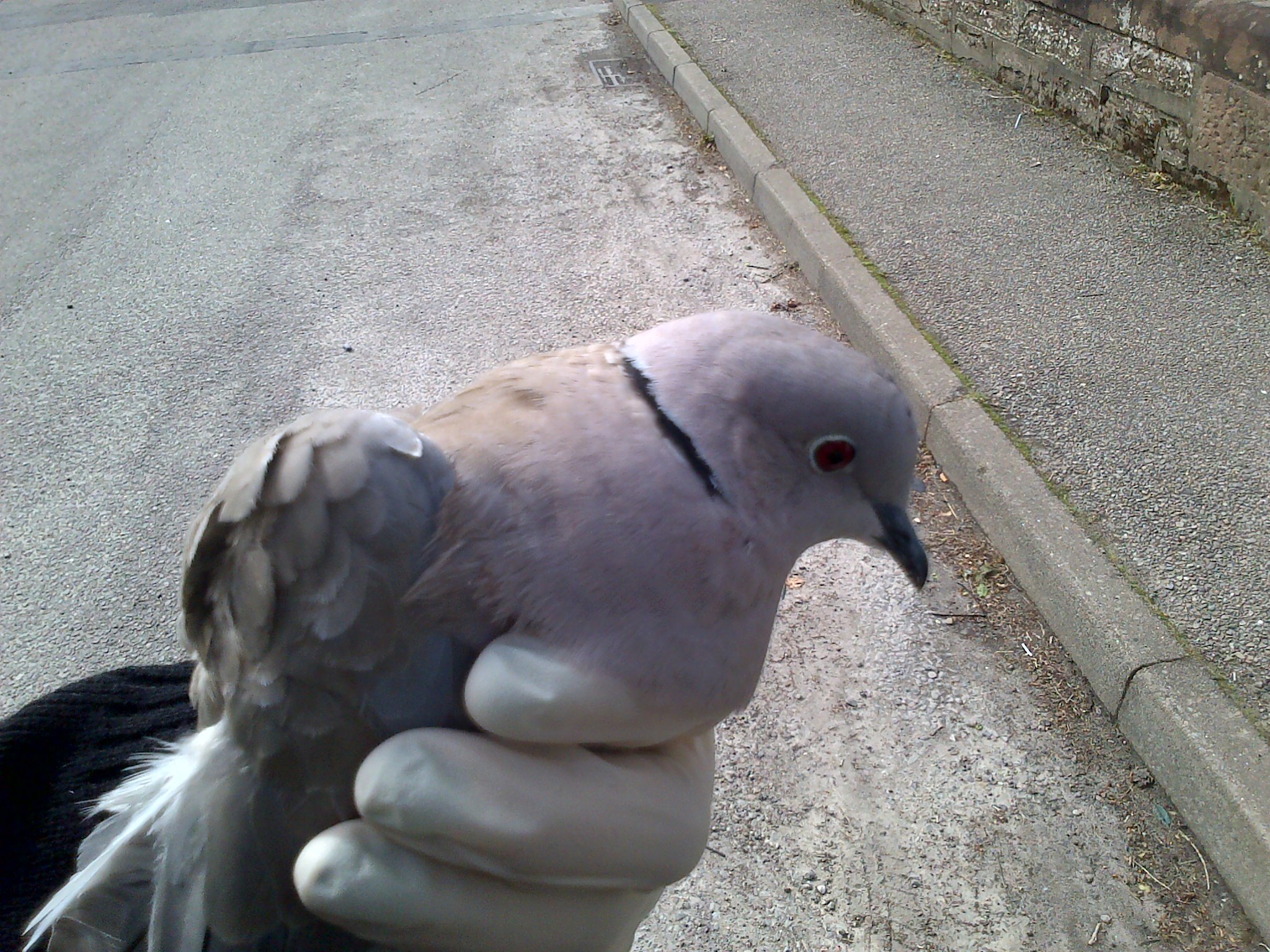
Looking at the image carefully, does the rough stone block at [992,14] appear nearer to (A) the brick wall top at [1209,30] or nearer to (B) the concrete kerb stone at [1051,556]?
(A) the brick wall top at [1209,30]

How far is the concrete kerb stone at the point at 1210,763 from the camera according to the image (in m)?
2.10

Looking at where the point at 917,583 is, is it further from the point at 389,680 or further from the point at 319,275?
the point at 319,275

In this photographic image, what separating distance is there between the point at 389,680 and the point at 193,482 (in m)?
2.72

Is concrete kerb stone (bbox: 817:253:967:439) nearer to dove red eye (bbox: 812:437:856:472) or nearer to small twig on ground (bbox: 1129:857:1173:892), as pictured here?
small twig on ground (bbox: 1129:857:1173:892)

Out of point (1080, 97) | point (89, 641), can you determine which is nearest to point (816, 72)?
point (1080, 97)

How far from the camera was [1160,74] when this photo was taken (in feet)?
14.7

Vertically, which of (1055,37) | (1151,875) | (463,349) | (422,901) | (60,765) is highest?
(422,901)

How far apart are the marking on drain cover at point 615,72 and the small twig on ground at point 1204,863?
20.9 ft

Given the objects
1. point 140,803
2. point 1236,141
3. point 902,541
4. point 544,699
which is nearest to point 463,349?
point 140,803

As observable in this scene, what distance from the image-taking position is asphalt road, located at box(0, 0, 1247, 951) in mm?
2262

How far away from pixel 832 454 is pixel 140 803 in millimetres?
1299

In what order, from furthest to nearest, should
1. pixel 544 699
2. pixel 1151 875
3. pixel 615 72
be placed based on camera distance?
pixel 615 72 → pixel 1151 875 → pixel 544 699

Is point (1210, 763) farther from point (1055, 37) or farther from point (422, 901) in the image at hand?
point (1055, 37)

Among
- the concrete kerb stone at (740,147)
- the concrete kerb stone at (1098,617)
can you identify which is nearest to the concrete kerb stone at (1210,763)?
the concrete kerb stone at (1098,617)
